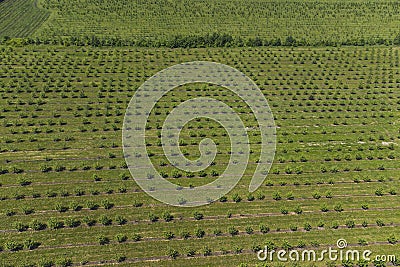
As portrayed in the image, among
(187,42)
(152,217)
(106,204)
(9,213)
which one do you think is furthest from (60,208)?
(187,42)

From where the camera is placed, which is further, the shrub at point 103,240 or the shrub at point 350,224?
the shrub at point 350,224

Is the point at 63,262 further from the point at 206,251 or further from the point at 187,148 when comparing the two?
the point at 187,148

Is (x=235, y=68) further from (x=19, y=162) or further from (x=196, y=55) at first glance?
(x=19, y=162)

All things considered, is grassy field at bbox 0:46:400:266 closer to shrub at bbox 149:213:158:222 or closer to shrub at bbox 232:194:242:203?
shrub at bbox 232:194:242:203

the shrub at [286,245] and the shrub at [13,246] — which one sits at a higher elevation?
the shrub at [286,245]

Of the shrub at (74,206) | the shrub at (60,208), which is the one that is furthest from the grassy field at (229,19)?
the shrub at (60,208)

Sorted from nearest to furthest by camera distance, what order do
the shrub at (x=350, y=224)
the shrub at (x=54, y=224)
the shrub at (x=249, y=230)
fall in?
the shrub at (x=54, y=224), the shrub at (x=249, y=230), the shrub at (x=350, y=224)

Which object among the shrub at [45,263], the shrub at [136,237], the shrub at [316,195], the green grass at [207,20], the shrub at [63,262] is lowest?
the shrub at [45,263]

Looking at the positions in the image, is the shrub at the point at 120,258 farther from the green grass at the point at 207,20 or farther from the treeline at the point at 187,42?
the green grass at the point at 207,20
